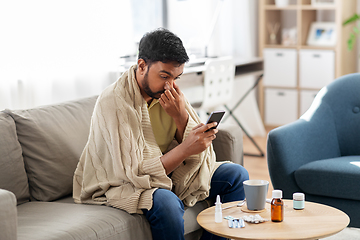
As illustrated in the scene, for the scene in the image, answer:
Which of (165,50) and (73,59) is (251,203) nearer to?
(165,50)

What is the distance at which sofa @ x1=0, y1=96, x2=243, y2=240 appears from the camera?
1.70 meters

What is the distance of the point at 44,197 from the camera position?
204 centimetres

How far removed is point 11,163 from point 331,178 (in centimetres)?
140

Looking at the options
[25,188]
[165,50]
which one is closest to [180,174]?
[165,50]

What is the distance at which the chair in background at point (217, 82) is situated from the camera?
137 inches

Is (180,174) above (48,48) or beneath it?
beneath

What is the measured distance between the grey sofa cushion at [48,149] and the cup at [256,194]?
800 mm

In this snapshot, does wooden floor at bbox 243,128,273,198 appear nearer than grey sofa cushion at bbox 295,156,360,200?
No

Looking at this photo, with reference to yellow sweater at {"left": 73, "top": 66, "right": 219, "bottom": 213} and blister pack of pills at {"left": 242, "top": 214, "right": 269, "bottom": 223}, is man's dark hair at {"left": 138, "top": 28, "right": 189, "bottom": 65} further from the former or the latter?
blister pack of pills at {"left": 242, "top": 214, "right": 269, "bottom": 223}

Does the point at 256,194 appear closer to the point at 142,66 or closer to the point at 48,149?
the point at 142,66

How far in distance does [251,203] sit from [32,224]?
763 millimetres

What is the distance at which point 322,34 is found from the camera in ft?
15.6

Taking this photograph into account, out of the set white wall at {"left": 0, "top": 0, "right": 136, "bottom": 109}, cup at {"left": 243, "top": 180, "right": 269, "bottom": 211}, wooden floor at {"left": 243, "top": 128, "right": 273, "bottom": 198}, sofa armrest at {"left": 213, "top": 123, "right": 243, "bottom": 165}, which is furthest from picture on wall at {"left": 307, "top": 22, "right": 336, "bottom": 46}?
cup at {"left": 243, "top": 180, "right": 269, "bottom": 211}

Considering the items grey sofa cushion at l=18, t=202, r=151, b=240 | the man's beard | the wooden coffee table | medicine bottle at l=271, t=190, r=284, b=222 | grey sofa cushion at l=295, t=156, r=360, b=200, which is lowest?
grey sofa cushion at l=295, t=156, r=360, b=200
